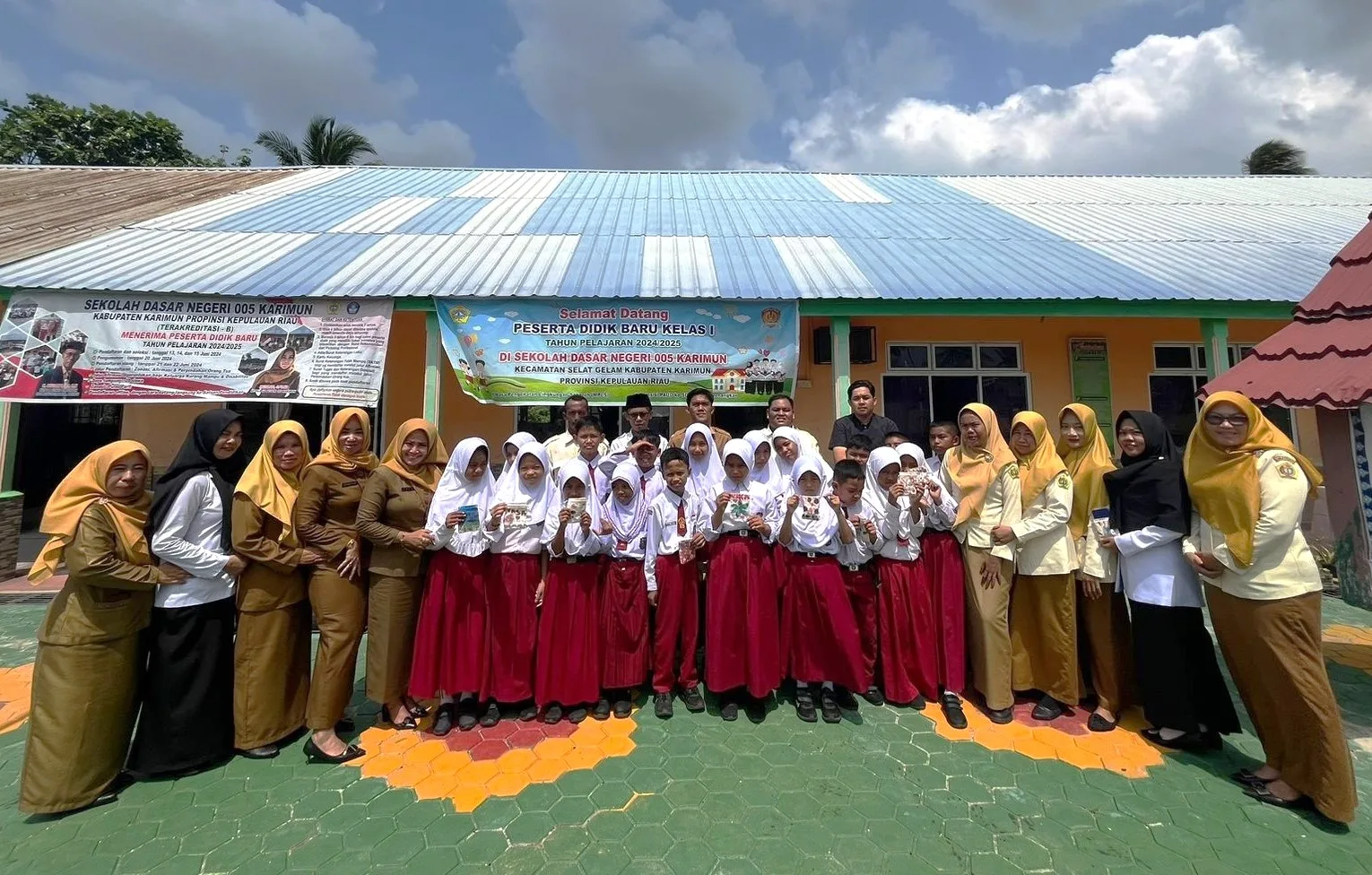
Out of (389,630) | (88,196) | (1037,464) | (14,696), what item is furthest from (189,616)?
(88,196)

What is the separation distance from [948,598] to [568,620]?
1.99 m

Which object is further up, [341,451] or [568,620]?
[341,451]

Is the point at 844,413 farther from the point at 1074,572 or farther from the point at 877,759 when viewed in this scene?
the point at 877,759

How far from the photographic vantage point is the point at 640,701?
3.12 m

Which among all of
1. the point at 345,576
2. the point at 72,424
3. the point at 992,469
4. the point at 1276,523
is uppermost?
the point at 72,424

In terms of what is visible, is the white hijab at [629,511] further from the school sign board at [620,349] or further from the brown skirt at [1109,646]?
the brown skirt at [1109,646]

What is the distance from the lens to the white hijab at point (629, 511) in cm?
293

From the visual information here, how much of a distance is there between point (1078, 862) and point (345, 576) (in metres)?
3.13

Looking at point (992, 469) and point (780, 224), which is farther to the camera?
point (780, 224)

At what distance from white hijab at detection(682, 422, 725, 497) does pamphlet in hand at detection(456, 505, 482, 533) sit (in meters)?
1.05

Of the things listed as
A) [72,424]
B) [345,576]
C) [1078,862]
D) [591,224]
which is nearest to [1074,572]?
[1078,862]

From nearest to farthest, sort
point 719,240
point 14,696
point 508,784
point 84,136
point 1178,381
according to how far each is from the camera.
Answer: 1. point 508,784
2. point 14,696
3. point 719,240
4. point 1178,381
5. point 84,136

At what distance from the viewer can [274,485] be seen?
8.45 feet

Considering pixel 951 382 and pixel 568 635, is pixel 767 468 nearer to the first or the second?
pixel 568 635
